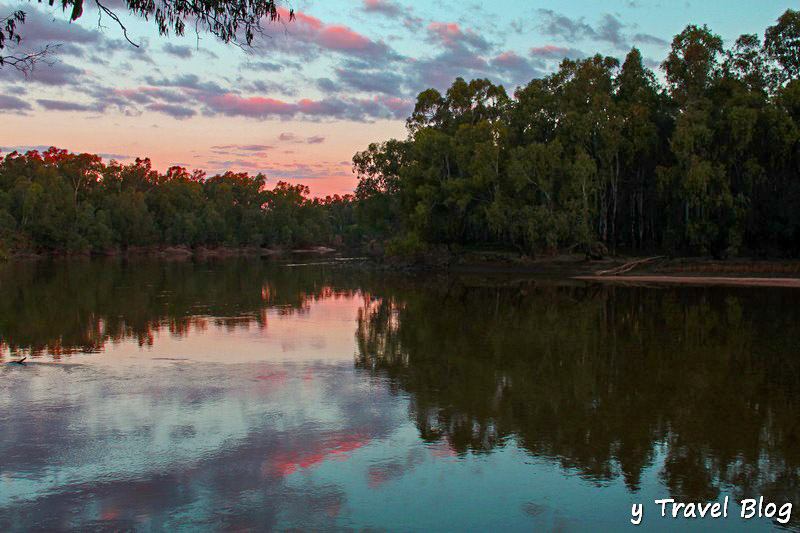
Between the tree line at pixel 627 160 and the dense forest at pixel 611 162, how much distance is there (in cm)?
11

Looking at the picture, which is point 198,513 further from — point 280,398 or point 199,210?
point 199,210

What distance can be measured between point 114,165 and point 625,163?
97.0m

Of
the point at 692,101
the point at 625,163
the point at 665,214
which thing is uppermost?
the point at 692,101

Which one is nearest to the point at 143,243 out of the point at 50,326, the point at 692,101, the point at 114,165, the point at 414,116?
the point at 114,165

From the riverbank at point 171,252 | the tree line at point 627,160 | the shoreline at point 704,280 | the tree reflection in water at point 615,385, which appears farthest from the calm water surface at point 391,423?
the riverbank at point 171,252

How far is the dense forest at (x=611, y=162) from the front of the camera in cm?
4612

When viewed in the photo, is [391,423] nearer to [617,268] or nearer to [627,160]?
[617,268]

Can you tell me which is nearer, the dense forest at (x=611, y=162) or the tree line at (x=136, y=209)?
the dense forest at (x=611, y=162)

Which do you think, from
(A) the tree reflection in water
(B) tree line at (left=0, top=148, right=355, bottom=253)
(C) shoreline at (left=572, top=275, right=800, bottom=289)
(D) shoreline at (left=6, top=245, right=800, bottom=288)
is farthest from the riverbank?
(A) the tree reflection in water

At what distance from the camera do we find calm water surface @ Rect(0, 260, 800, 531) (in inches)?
277

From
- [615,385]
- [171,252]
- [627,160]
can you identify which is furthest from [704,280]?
[171,252]

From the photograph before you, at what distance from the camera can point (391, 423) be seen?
10172mm

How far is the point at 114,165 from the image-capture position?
122625mm

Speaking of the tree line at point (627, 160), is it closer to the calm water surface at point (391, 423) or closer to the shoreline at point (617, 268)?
the shoreline at point (617, 268)
